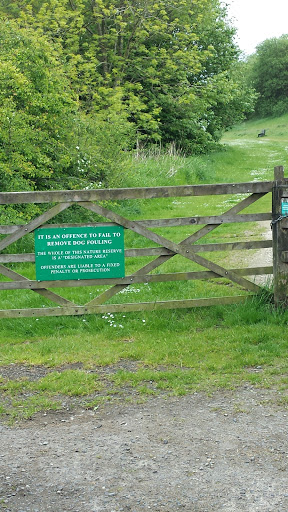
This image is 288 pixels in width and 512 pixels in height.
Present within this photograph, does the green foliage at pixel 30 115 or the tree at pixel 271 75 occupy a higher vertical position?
the tree at pixel 271 75

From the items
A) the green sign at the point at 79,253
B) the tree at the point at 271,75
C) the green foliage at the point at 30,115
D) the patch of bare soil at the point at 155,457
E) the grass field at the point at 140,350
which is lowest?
the patch of bare soil at the point at 155,457

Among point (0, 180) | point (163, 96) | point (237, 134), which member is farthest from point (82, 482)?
point (237, 134)

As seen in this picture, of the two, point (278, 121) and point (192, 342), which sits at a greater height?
point (278, 121)

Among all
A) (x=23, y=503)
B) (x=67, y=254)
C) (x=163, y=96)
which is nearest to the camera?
(x=23, y=503)

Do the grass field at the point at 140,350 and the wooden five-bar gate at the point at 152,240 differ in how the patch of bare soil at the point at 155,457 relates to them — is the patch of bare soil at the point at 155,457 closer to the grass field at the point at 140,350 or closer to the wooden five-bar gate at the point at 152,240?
the grass field at the point at 140,350

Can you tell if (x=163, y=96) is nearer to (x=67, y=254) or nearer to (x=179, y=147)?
(x=179, y=147)

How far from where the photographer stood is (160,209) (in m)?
17.8

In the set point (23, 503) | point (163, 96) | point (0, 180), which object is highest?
point (163, 96)

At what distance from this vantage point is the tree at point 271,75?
257ft

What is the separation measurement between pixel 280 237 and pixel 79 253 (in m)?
2.60

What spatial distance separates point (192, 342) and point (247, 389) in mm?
1330

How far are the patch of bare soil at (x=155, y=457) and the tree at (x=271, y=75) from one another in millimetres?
75042

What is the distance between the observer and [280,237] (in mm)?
7477

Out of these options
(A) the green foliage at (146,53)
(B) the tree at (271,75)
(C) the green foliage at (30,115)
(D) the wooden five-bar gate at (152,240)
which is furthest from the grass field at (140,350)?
(B) the tree at (271,75)
